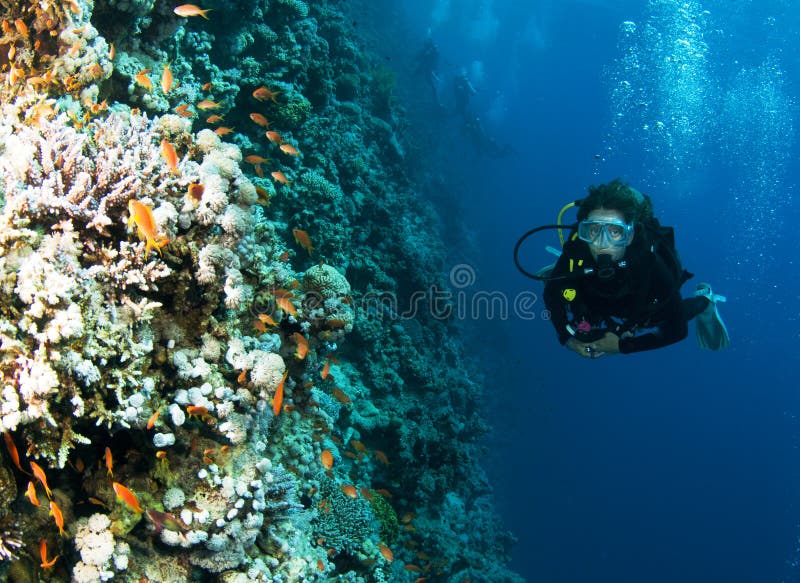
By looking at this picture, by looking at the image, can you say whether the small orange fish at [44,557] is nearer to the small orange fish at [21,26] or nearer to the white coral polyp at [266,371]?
the white coral polyp at [266,371]

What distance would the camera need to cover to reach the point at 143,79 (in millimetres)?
5422

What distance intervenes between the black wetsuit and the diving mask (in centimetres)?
11

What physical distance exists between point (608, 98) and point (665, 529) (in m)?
68.4

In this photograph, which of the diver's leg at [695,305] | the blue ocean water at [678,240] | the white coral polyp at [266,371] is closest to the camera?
the white coral polyp at [266,371]

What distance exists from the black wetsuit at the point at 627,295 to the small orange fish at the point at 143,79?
5.33 m

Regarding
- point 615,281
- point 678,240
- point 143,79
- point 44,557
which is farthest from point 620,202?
point 678,240

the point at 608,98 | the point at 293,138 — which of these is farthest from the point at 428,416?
the point at 608,98

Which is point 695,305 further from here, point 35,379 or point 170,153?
point 35,379

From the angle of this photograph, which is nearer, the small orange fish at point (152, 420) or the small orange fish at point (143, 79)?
the small orange fish at point (152, 420)

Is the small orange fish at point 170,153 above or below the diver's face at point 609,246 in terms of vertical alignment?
below

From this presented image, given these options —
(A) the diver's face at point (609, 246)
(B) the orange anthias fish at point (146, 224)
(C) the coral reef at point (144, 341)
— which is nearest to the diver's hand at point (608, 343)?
(A) the diver's face at point (609, 246)

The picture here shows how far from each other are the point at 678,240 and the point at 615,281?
85.9 m

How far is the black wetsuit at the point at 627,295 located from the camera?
482 centimetres

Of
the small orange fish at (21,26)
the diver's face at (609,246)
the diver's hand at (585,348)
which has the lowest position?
the diver's hand at (585,348)
